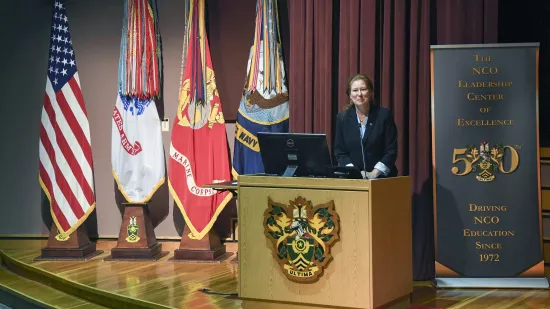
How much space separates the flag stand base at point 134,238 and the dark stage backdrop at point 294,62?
39cm

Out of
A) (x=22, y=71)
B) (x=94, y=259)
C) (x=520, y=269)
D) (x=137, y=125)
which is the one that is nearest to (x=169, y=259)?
(x=94, y=259)

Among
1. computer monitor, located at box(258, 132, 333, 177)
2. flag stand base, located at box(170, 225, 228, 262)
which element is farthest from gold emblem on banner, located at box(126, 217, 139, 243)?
computer monitor, located at box(258, 132, 333, 177)

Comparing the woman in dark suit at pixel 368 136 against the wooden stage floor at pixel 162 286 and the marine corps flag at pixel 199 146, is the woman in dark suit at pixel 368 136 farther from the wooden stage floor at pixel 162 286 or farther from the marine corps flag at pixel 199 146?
the marine corps flag at pixel 199 146

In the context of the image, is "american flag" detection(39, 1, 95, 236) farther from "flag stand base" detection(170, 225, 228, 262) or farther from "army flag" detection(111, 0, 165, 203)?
"flag stand base" detection(170, 225, 228, 262)

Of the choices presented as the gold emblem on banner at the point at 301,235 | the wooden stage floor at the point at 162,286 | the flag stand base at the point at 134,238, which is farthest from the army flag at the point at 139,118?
the gold emblem on banner at the point at 301,235

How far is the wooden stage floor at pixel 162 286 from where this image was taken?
4.47 metres

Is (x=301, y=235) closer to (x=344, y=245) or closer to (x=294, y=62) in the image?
(x=344, y=245)

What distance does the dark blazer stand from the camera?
4562 mm

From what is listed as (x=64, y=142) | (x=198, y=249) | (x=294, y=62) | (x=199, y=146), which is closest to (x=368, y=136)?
(x=294, y=62)

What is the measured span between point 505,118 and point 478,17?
73 cm

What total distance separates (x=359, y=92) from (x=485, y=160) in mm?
1081

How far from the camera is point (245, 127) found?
5.91 metres

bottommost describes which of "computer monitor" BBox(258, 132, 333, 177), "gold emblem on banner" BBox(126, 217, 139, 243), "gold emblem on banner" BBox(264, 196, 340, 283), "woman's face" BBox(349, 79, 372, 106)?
"gold emblem on banner" BBox(126, 217, 139, 243)

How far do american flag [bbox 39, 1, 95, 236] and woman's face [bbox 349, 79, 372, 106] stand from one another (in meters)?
2.70
